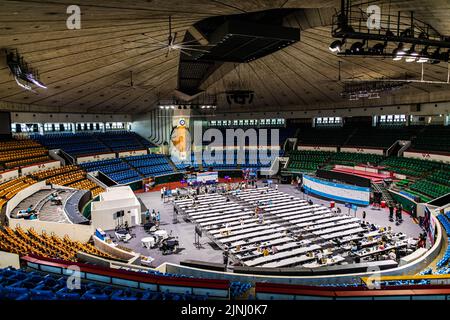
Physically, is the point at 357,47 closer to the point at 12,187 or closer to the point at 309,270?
the point at 309,270

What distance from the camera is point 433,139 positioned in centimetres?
3131

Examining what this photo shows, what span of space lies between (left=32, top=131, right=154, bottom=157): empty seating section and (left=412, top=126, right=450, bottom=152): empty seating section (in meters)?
34.1

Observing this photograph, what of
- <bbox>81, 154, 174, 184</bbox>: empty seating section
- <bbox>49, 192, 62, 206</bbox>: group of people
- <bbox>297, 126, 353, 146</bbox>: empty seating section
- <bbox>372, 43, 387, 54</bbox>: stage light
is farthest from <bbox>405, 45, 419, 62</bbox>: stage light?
<bbox>81, 154, 174, 184</bbox>: empty seating section

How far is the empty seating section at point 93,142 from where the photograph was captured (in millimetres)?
34469

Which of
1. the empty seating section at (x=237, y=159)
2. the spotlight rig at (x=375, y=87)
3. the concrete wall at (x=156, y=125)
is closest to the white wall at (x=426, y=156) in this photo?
the spotlight rig at (x=375, y=87)

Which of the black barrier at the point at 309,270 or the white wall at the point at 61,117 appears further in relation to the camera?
the white wall at the point at 61,117

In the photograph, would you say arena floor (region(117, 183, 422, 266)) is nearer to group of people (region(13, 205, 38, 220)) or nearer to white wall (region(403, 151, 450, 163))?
group of people (region(13, 205, 38, 220))

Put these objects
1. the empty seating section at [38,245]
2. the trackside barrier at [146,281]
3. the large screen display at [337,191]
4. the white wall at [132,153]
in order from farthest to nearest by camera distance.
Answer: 1. the white wall at [132,153]
2. the large screen display at [337,191]
3. the empty seating section at [38,245]
4. the trackside barrier at [146,281]

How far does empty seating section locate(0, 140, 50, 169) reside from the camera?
86.3 ft

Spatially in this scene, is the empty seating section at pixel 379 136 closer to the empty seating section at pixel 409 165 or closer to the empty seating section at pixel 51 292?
the empty seating section at pixel 409 165

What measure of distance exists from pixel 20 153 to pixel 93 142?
1090cm

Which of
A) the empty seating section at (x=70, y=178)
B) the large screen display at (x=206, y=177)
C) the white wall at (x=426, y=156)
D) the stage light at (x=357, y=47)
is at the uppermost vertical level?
the stage light at (x=357, y=47)

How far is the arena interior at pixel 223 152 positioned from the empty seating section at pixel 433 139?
0.24 metres
